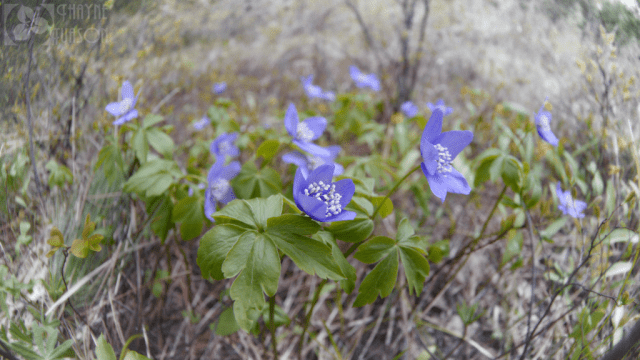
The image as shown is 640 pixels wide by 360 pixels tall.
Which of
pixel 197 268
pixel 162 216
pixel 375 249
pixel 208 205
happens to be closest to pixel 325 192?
pixel 375 249

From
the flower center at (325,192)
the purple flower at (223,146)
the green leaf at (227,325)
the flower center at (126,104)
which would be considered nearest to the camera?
the flower center at (325,192)

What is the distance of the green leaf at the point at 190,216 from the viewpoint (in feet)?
4.86

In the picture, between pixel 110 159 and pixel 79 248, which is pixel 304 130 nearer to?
pixel 110 159

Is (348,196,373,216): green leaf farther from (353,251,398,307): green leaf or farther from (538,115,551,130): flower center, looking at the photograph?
(538,115,551,130): flower center

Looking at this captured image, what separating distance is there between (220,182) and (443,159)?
0.96 meters

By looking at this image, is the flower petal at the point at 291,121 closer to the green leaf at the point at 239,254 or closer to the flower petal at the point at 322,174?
the flower petal at the point at 322,174

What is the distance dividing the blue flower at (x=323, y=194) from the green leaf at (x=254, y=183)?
1.36 ft

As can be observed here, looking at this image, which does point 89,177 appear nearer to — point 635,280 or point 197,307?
point 197,307

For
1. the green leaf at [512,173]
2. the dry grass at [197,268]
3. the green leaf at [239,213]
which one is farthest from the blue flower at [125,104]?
the green leaf at [512,173]

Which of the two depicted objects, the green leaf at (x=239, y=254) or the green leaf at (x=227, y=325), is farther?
the green leaf at (x=227, y=325)

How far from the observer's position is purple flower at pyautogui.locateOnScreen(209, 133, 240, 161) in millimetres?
1965

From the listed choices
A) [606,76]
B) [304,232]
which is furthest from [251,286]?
[606,76]

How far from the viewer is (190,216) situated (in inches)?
58.8

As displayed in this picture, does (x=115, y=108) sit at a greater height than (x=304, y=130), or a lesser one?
greater
